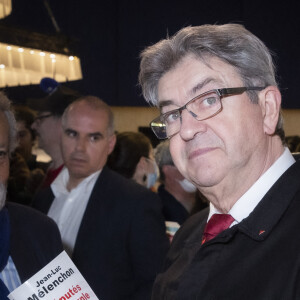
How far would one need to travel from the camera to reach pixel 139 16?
8.46 m

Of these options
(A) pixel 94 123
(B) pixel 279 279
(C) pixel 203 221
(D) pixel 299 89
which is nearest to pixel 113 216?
(A) pixel 94 123

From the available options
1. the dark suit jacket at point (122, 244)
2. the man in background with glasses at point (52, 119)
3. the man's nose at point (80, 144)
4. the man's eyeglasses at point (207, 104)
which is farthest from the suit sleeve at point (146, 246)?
the man in background with glasses at point (52, 119)

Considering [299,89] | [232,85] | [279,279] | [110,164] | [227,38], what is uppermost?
[227,38]

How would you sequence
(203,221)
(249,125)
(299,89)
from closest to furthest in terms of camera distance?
(249,125), (203,221), (299,89)

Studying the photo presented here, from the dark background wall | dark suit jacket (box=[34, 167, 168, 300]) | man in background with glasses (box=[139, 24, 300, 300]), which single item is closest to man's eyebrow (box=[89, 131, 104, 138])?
dark suit jacket (box=[34, 167, 168, 300])

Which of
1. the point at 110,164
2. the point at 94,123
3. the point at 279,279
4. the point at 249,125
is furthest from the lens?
the point at 110,164

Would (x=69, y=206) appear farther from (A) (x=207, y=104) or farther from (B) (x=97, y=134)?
(A) (x=207, y=104)

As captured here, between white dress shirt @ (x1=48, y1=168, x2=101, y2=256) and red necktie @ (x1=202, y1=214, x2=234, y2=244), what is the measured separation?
1.26m

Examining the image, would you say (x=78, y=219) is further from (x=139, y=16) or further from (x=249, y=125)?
(x=139, y=16)

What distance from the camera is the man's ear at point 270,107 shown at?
138 centimetres

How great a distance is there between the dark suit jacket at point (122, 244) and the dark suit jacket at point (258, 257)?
1.02 meters

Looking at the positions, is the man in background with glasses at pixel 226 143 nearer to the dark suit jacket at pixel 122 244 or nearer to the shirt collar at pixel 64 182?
the dark suit jacket at pixel 122 244

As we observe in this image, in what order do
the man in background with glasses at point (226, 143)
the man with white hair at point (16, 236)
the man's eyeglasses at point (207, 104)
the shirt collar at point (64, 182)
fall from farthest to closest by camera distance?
the shirt collar at point (64, 182)
the man with white hair at point (16, 236)
the man's eyeglasses at point (207, 104)
the man in background with glasses at point (226, 143)

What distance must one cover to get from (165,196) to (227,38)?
6.88ft
